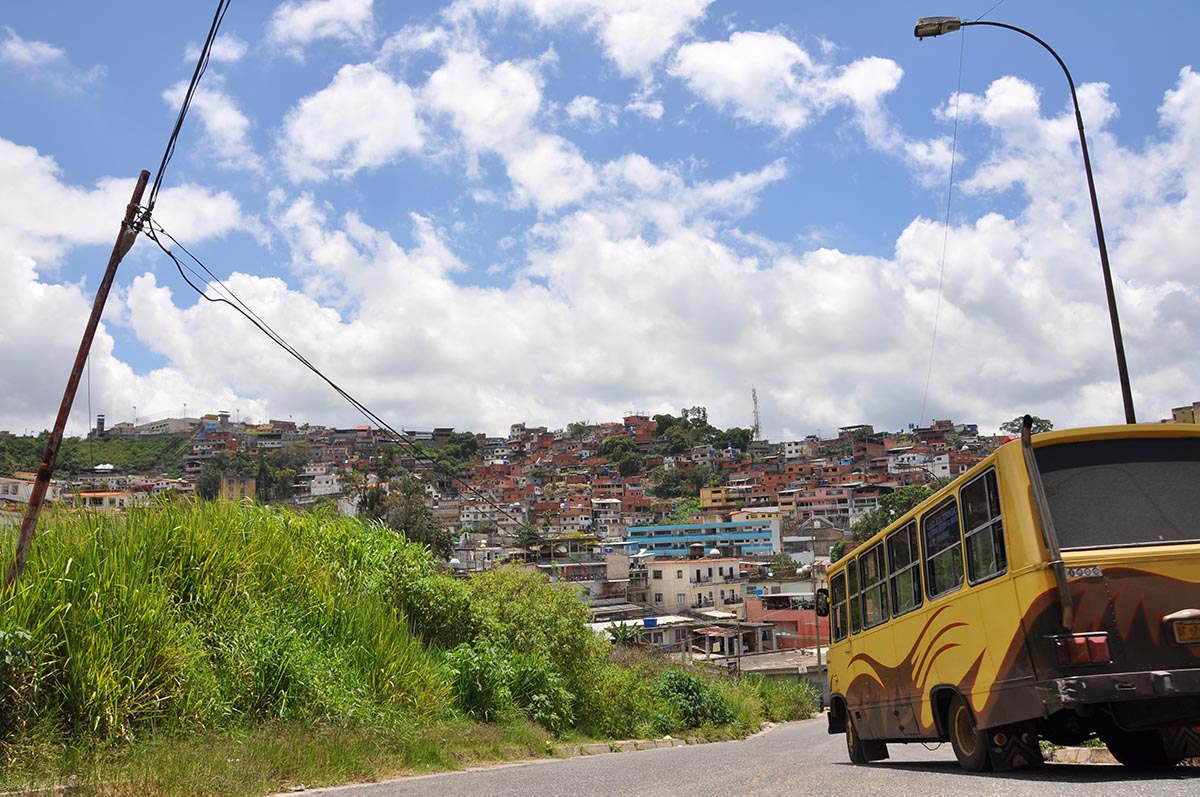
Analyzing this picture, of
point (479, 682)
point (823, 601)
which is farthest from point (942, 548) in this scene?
point (479, 682)

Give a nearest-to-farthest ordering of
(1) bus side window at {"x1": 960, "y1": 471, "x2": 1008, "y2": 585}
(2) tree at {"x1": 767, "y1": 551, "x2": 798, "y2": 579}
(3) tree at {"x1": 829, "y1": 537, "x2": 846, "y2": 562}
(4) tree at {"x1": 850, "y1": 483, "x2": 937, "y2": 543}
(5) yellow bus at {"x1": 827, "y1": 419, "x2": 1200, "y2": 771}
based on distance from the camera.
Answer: (5) yellow bus at {"x1": 827, "y1": 419, "x2": 1200, "y2": 771}, (1) bus side window at {"x1": 960, "y1": 471, "x2": 1008, "y2": 585}, (4) tree at {"x1": 850, "y1": 483, "x2": 937, "y2": 543}, (2) tree at {"x1": 767, "y1": 551, "x2": 798, "y2": 579}, (3) tree at {"x1": 829, "y1": 537, "x2": 846, "y2": 562}

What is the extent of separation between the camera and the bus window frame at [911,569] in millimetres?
10172

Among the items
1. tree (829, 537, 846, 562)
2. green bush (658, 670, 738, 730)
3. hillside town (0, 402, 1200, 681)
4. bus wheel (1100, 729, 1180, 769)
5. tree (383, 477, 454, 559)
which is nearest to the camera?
bus wheel (1100, 729, 1180, 769)

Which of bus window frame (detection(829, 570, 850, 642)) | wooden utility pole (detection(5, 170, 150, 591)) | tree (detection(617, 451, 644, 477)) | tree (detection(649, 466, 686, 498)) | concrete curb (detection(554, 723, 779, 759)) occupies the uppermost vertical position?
tree (detection(617, 451, 644, 477))

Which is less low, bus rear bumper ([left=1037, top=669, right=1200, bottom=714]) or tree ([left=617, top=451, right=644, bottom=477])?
tree ([left=617, top=451, right=644, bottom=477])

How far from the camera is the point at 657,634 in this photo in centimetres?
5297

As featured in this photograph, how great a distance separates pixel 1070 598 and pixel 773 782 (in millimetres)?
3439

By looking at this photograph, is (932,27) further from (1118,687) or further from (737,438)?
(737,438)

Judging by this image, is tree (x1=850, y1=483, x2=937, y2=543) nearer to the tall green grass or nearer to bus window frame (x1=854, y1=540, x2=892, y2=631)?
bus window frame (x1=854, y1=540, x2=892, y2=631)

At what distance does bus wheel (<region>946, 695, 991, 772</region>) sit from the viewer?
28.4ft

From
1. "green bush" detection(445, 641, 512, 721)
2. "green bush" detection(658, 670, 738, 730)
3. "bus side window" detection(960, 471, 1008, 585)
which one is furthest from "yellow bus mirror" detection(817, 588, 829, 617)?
"green bush" detection(658, 670, 738, 730)

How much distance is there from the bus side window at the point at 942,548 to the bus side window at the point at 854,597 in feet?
11.2

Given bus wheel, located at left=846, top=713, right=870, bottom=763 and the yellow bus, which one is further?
bus wheel, located at left=846, top=713, right=870, bottom=763

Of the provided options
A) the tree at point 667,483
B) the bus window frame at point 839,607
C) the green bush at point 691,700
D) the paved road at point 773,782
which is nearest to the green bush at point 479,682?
the paved road at point 773,782
